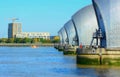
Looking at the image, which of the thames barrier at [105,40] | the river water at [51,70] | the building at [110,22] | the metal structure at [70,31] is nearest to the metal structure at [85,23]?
the thames barrier at [105,40]

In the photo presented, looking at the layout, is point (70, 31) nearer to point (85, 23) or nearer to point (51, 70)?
point (85, 23)

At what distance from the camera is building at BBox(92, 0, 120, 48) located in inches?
1714

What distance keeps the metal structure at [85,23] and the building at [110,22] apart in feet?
75.9

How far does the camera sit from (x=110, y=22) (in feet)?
145

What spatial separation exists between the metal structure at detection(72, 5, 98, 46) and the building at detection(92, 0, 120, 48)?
23.1 m

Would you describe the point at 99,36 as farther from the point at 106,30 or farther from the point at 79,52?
the point at 79,52

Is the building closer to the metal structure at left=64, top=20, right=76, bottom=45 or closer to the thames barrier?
the thames barrier

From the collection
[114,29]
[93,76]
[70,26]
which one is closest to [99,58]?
[114,29]

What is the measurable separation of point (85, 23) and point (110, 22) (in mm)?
27162

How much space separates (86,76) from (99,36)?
17.3m

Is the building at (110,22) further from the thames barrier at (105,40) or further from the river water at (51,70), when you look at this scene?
the river water at (51,70)

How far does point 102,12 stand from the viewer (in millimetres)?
45469

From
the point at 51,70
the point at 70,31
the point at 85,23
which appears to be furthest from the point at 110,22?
the point at 70,31

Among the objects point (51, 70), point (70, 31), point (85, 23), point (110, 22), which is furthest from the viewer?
point (70, 31)
